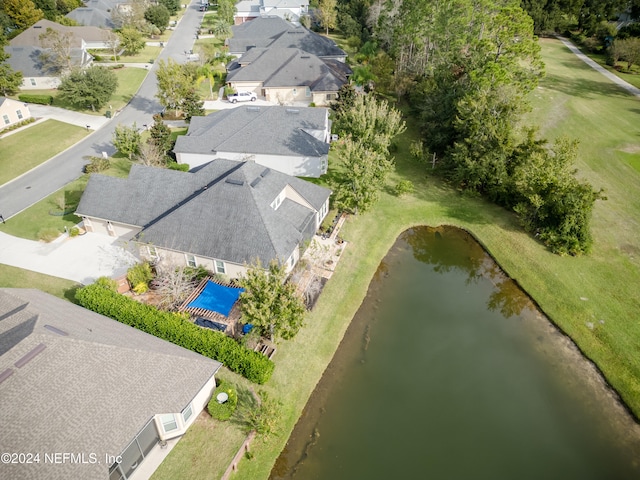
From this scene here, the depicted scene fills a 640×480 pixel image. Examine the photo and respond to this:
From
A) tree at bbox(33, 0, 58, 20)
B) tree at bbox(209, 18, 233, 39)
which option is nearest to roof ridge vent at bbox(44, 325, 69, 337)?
tree at bbox(209, 18, 233, 39)

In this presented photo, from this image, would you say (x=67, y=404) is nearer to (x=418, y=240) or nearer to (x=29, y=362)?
(x=29, y=362)

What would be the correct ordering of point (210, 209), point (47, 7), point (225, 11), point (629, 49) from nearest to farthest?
1. point (210, 209)
2. point (629, 49)
3. point (47, 7)
4. point (225, 11)

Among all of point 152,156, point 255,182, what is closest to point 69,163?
point 152,156

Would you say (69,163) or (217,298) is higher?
(217,298)

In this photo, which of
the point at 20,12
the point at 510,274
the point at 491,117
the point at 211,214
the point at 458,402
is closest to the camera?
the point at 458,402

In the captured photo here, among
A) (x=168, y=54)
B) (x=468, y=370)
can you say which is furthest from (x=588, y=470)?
(x=168, y=54)

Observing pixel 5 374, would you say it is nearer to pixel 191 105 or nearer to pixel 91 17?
pixel 191 105

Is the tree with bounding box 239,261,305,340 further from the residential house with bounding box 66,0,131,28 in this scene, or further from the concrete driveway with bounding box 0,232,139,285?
the residential house with bounding box 66,0,131,28

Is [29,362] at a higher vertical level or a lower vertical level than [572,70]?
lower
